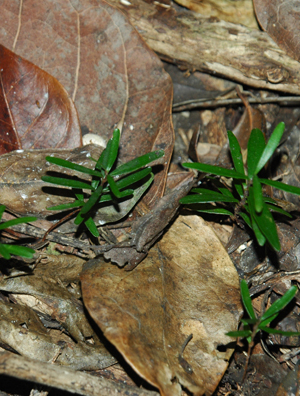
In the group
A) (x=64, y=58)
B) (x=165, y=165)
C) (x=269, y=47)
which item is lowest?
(x=165, y=165)

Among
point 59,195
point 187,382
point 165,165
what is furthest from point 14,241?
point 187,382

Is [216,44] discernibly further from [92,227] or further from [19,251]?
[19,251]

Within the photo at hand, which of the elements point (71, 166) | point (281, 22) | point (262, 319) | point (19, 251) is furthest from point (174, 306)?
point (281, 22)

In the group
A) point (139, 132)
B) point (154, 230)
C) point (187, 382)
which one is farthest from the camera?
point (139, 132)

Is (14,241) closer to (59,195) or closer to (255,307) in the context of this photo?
(59,195)

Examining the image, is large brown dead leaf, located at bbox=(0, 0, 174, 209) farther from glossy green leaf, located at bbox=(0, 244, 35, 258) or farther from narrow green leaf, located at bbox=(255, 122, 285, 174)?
glossy green leaf, located at bbox=(0, 244, 35, 258)

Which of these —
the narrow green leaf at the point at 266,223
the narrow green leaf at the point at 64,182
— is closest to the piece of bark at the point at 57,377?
the narrow green leaf at the point at 64,182

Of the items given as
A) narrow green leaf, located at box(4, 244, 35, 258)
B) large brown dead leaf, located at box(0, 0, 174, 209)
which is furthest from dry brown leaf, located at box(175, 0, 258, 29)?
narrow green leaf, located at box(4, 244, 35, 258)

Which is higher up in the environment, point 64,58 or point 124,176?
point 64,58
